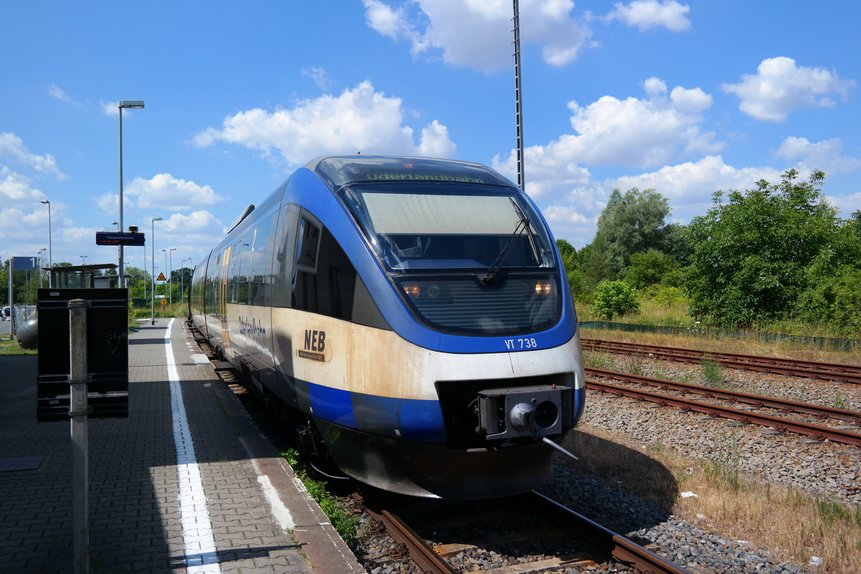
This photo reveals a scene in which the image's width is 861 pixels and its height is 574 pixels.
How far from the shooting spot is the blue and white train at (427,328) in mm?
5070

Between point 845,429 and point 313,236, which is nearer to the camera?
point 313,236

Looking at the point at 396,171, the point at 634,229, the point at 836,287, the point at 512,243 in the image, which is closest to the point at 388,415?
the point at 512,243

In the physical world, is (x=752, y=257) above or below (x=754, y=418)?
above

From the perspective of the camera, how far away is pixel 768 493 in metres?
6.75

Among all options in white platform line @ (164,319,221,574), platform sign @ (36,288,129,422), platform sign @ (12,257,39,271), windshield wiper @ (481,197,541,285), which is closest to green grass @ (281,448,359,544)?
white platform line @ (164,319,221,574)

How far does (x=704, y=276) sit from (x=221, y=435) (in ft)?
77.4

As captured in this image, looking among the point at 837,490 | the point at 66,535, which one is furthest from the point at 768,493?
the point at 66,535

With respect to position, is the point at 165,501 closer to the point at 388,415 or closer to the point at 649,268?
the point at 388,415

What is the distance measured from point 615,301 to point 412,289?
30.8 meters

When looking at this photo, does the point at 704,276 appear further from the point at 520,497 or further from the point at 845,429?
the point at 520,497

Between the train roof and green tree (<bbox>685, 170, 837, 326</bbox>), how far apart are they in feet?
74.4

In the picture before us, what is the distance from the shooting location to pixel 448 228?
5891 mm

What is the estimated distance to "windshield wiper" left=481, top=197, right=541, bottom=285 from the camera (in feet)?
18.3

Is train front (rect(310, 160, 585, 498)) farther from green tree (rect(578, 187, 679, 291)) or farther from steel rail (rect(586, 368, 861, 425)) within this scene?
green tree (rect(578, 187, 679, 291))
